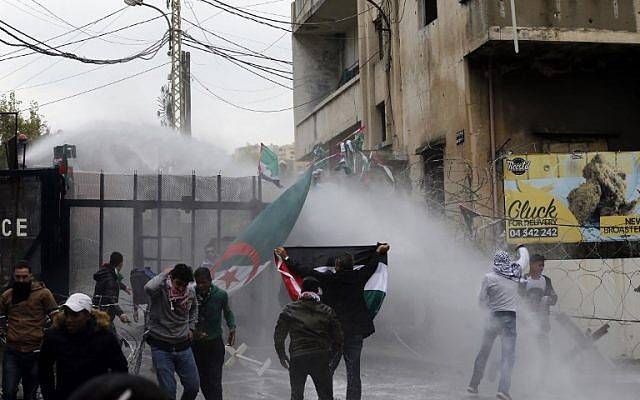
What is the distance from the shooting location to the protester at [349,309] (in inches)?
312

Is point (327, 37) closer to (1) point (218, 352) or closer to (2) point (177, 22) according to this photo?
(2) point (177, 22)

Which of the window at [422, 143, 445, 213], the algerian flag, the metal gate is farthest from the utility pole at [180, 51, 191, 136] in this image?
the metal gate

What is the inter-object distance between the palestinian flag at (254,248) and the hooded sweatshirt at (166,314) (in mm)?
4394

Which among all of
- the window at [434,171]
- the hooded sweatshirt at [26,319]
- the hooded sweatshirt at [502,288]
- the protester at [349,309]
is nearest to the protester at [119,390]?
the protester at [349,309]

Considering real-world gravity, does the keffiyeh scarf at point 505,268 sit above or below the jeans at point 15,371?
above

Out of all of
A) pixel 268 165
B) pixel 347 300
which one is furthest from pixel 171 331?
pixel 268 165

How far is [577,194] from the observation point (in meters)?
12.4

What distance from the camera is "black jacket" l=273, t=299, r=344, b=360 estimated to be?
7.01 metres

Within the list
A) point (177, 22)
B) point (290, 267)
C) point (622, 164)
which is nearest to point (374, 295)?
point (290, 267)

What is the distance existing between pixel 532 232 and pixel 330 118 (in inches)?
525

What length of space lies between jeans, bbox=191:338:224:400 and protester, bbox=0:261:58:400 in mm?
1521

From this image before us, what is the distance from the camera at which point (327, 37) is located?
27422 mm

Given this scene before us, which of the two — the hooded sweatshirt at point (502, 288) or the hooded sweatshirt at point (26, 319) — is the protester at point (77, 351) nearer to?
the hooded sweatshirt at point (26, 319)

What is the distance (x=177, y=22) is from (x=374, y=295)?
25.4 m
